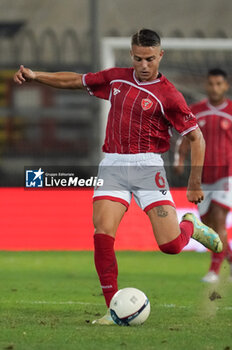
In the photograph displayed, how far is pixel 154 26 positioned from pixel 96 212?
2174 centimetres

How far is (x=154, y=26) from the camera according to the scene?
28.1m

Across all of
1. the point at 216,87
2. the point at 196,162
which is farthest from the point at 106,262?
the point at 216,87

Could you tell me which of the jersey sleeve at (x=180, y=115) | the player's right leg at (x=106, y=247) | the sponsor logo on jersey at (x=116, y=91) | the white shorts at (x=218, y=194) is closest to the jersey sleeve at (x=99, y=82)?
the sponsor logo on jersey at (x=116, y=91)

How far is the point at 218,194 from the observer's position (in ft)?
33.9

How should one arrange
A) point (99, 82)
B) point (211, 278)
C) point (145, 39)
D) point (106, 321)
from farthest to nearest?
point (211, 278)
point (99, 82)
point (145, 39)
point (106, 321)

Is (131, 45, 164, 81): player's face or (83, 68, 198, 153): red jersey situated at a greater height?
(131, 45, 164, 81): player's face

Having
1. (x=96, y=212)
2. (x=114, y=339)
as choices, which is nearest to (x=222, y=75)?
(x=96, y=212)

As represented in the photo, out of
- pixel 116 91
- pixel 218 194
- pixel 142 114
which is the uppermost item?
pixel 116 91

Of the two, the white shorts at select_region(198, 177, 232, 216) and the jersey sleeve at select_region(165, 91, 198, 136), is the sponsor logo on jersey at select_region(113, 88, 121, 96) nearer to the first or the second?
the jersey sleeve at select_region(165, 91, 198, 136)

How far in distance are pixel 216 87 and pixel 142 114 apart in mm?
3406

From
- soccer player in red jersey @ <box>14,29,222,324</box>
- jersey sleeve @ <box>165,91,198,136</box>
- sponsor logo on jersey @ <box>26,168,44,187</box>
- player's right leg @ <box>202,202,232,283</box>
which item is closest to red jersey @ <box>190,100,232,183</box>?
player's right leg @ <box>202,202,232,283</box>

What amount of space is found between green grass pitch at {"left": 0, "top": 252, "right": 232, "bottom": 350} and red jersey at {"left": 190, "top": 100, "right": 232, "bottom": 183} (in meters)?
1.11

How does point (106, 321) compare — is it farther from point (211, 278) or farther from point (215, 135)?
point (215, 135)

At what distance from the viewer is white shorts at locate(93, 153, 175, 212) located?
701 centimetres
